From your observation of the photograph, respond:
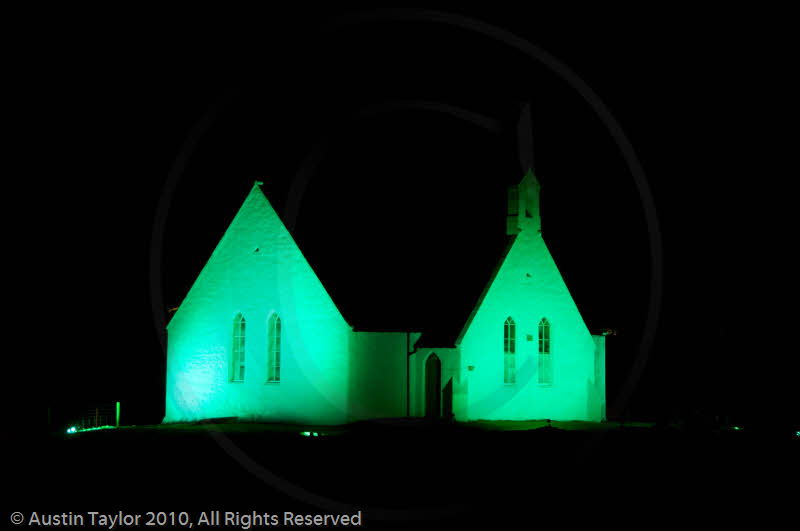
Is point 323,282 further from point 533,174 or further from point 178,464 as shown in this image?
point 178,464

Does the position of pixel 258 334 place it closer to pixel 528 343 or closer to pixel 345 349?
pixel 345 349

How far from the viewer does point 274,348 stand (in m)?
40.7

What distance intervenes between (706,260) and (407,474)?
112 ft

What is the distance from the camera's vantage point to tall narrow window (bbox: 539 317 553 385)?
42344 mm

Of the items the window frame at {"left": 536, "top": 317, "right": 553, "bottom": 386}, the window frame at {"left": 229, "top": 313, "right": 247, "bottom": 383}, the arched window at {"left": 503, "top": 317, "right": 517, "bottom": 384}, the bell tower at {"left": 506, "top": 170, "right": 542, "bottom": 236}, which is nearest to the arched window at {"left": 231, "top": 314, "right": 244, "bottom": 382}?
the window frame at {"left": 229, "top": 313, "right": 247, "bottom": 383}

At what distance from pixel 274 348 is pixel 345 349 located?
2.82 metres

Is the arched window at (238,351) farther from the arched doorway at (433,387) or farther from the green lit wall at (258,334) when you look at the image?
the arched doorway at (433,387)

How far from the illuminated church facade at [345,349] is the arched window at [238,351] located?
1.8 inches

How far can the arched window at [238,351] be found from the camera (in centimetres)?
4128

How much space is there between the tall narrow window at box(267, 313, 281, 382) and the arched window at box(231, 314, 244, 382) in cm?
127

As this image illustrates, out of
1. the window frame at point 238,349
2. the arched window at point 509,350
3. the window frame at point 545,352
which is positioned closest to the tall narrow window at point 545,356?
the window frame at point 545,352

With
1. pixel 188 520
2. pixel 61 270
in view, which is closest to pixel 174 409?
pixel 188 520

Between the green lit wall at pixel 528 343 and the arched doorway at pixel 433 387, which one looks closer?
the green lit wall at pixel 528 343

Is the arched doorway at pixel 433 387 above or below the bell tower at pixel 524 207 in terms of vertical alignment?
below
